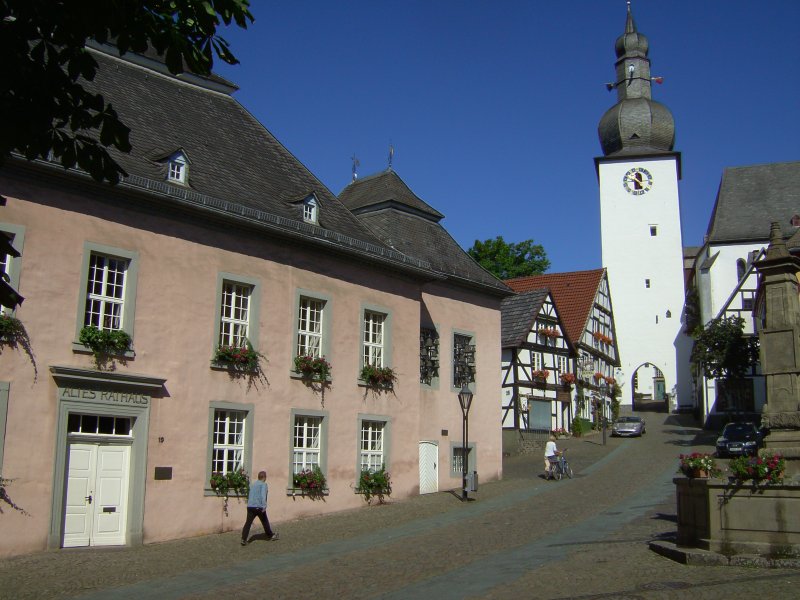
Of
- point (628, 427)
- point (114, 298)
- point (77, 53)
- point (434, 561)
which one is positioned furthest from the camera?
point (628, 427)

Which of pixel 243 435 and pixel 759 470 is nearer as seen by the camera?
pixel 759 470

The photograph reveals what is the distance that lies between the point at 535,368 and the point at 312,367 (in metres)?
19.3

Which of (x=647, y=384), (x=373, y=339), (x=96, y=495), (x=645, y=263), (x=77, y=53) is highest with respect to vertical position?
(x=645, y=263)

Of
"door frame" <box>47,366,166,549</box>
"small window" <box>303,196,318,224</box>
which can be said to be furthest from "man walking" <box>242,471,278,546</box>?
"small window" <box>303,196,318,224</box>

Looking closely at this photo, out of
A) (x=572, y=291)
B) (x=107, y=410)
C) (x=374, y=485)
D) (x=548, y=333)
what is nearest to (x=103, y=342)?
(x=107, y=410)

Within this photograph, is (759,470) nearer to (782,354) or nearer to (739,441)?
(782,354)

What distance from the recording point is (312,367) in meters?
19.9

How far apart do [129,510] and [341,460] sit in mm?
5696

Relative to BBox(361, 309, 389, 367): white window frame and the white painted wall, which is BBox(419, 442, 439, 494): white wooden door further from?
the white painted wall

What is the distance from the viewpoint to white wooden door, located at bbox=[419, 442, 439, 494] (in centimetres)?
2411

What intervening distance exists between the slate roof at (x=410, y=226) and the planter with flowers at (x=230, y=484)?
9208mm

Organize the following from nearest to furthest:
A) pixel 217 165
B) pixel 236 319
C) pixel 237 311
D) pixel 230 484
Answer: pixel 230 484 → pixel 236 319 → pixel 237 311 → pixel 217 165

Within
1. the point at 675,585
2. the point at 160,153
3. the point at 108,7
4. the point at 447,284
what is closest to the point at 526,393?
the point at 447,284

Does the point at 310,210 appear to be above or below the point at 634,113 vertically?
below
